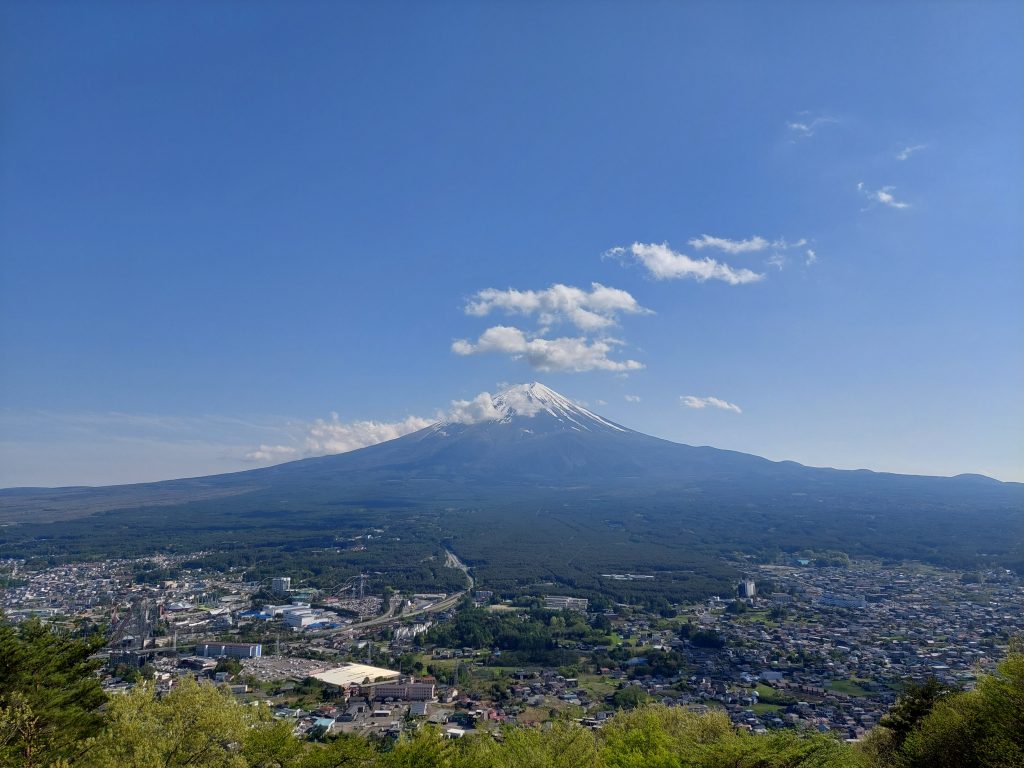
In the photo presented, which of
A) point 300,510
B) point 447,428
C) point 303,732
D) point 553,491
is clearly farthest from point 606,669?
point 447,428

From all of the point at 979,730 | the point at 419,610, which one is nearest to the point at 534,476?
the point at 419,610

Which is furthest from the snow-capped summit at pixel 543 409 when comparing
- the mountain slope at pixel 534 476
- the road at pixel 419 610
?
the road at pixel 419 610

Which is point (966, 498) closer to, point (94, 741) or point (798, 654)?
point (798, 654)

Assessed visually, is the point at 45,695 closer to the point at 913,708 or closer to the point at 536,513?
the point at 913,708

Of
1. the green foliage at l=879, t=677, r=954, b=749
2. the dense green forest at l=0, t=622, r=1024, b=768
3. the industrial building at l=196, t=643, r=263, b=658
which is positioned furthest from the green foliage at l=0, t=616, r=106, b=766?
the industrial building at l=196, t=643, r=263, b=658

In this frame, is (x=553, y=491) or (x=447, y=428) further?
(x=447, y=428)
